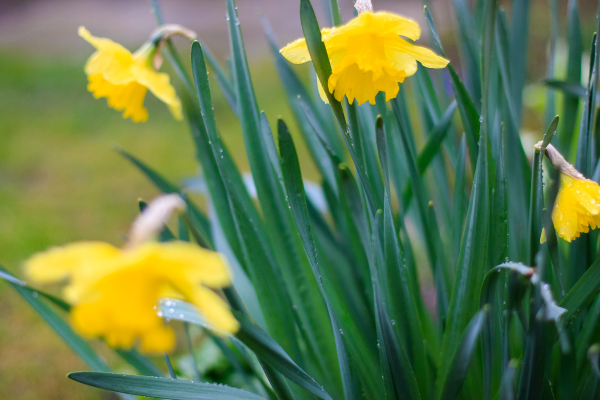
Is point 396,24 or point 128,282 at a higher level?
point 396,24

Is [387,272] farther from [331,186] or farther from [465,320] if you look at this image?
[331,186]

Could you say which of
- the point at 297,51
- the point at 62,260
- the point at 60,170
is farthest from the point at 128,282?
the point at 60,170

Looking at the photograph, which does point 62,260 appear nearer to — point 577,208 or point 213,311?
point 213,311

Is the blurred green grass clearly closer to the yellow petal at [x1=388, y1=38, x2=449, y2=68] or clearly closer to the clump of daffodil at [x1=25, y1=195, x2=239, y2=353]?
the clump of daffodil at [x1=25, y1=195, x2=239, y2=353]

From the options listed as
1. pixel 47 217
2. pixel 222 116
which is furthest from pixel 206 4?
pixel 47 217

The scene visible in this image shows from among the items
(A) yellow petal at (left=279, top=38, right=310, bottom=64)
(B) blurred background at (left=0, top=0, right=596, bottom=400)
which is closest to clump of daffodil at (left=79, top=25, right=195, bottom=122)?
(B) blurred background at (left=0, top=0, right=596, bottom=400)

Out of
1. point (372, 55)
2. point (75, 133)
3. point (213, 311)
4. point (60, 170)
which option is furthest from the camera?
point (75, 133)

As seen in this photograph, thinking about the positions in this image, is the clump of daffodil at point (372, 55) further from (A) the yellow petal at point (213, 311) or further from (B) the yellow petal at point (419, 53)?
(A) the yellow petal at point (213, 311)
